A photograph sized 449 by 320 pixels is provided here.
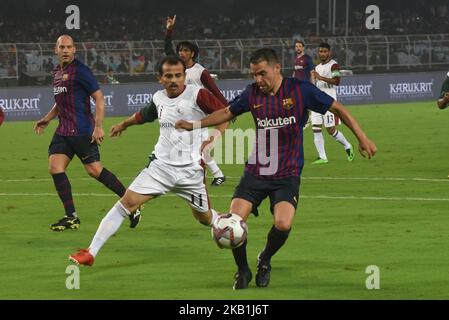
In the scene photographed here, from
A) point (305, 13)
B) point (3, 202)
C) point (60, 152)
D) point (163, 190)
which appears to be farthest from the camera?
point (305, 13)

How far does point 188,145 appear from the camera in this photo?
12492 mm

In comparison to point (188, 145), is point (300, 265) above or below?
below

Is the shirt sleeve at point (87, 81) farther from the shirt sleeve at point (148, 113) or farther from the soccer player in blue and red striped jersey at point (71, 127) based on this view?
the shirt sleeve at point (148, 113)

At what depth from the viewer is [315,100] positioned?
36.9ft

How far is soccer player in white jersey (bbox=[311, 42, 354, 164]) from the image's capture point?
24.5 meters

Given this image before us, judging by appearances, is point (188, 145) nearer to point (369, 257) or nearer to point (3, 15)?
point (369, 257)

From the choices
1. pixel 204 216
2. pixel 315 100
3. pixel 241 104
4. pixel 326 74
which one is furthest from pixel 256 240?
pixel 326 74

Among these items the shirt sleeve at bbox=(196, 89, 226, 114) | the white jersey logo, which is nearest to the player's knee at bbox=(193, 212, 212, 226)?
the shirt sleeve at bbox=(196, 89, 226, 114)

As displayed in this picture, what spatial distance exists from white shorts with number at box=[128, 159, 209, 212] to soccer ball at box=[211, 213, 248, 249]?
52.5 inches

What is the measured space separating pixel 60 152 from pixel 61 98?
73cm

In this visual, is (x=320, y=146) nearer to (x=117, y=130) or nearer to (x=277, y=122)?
(x=117, y=130)

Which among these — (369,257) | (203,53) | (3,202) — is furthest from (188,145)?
(203,53)

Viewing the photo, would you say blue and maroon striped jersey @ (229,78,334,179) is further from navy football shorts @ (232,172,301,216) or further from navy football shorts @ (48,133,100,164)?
navy football shorts @ (48,133,100,164)

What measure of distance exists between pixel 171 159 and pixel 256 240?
91.4 inches
